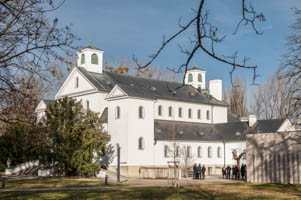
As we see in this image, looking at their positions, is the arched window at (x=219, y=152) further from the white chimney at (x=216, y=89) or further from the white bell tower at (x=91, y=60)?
the white bell tower at (x=91, y=60)

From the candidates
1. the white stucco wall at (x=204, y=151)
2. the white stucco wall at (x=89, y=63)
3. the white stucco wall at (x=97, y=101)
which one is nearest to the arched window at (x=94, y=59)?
the white stucco wall at (x=89, y=63)

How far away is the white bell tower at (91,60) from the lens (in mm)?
57938

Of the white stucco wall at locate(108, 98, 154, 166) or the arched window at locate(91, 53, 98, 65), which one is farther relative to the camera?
the arched window at locate(91, 53, 98, 65)

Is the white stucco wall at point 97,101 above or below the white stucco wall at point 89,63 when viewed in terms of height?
below

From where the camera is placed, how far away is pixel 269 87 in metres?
80.4

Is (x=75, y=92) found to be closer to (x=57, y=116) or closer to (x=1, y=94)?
(x=57, y=116)

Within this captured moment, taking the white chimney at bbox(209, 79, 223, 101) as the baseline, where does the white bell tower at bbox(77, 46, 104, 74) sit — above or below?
above

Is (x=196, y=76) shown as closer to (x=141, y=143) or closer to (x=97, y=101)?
(x=97, y=101)

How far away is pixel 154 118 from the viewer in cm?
5653

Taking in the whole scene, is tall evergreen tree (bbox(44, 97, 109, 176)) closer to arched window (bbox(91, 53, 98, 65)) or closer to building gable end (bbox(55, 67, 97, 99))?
building gable end (bbox(55, 67, 97, 99))

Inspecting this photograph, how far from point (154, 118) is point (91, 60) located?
37.0 ft

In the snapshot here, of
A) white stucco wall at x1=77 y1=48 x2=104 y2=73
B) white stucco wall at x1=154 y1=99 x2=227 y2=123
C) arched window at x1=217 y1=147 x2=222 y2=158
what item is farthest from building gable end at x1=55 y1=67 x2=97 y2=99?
arched window at x1=217 y1=147 x2=222 y2=158

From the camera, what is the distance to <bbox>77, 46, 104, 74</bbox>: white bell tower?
57.9 metres

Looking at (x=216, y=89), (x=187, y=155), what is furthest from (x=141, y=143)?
(x=216, y=89)
